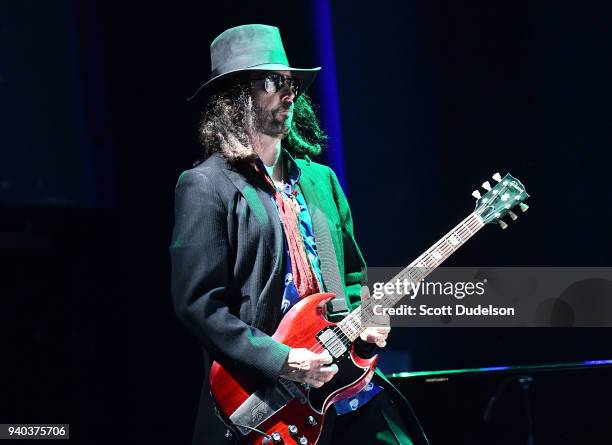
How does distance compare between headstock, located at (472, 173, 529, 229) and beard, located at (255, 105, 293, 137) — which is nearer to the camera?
beard, located at (255, 105, 293, 137)

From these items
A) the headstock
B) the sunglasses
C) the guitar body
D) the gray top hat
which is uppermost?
the gray top hat

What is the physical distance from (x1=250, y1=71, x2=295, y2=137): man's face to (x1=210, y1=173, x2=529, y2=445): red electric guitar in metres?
0.62

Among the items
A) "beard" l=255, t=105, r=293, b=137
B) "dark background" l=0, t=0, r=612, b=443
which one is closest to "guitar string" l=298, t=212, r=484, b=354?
"beard" l=255, t=105, r=293, b=137

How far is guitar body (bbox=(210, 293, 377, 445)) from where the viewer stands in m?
2.57

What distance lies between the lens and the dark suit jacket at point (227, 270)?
2529 mm

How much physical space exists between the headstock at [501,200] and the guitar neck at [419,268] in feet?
0.15

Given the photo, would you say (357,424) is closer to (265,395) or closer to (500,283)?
(265,395)

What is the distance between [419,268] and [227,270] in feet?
2.29

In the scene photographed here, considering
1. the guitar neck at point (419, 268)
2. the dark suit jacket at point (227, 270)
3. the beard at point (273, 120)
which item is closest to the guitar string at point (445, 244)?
the guitar neck at point (419, 268)

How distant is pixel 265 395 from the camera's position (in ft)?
8.46

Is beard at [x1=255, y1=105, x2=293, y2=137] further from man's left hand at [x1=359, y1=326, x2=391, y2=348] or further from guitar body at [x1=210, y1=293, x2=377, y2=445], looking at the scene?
man's left hand at [x1=359, y1=326, x2=391, y2=348]

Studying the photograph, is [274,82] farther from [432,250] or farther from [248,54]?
[432,250]

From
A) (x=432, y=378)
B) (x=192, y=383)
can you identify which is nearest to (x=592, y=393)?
(x=432, y=378)

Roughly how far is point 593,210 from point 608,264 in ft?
0.98
